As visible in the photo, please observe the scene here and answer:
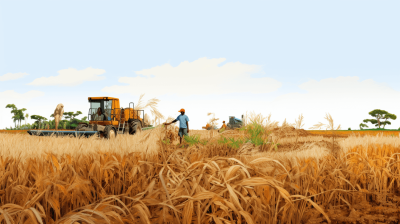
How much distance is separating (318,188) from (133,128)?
12.9 metres

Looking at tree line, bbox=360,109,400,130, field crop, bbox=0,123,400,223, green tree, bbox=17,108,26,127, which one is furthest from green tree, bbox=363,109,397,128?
green tree, bbox=17,108,26,127

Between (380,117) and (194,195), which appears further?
(380,117)

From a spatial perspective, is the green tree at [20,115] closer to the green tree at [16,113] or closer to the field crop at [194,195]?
the green tree at [16,113]

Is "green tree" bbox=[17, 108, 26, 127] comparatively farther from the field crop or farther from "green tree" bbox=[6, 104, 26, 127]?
the field crop

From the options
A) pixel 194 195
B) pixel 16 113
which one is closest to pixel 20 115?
A: pixel 16 113

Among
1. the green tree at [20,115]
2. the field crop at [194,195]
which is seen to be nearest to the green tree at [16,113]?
the green tree at [20,115]

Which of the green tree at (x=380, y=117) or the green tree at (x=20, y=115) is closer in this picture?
the green tree at (x=380, y=117)

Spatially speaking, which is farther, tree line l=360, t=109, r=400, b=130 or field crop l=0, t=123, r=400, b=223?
tree line l=360, t=109, r=400, b=130

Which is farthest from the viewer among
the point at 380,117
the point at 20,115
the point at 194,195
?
the point at 20,115

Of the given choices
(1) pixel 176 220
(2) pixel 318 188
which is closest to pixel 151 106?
(1) pixel 176 220

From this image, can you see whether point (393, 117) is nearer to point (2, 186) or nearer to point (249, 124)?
point (249, 124)

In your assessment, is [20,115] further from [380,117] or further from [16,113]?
[380,117]

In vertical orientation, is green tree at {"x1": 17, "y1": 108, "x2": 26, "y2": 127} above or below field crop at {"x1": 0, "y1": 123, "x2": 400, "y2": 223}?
above

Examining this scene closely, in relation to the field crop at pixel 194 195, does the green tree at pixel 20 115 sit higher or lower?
higher
